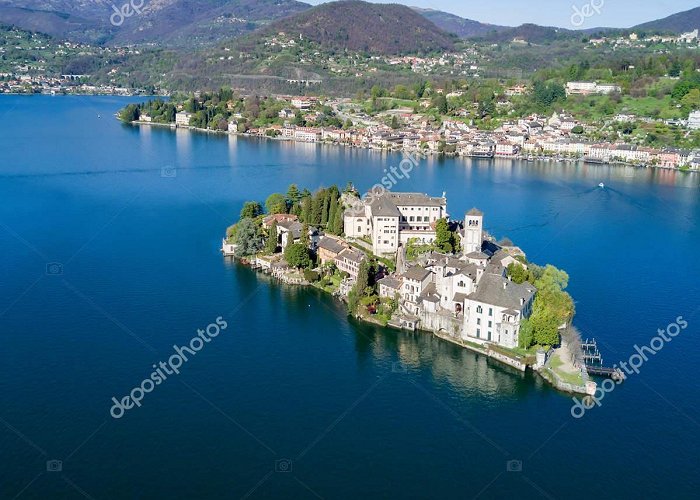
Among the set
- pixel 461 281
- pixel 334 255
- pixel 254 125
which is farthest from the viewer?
pixel 254 125

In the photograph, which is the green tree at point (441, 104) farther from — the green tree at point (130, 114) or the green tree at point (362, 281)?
the green tree at point (362, 281)

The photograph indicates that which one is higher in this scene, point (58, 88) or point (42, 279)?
point (58, 88)

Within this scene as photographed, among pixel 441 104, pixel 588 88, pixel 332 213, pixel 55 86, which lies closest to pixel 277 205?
pixel 332 213

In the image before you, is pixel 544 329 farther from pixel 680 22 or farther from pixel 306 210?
pixel 680 22

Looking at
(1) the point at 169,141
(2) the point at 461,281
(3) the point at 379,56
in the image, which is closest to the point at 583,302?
(2) the point at 461,281

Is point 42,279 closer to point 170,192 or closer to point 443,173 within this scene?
point 170,192

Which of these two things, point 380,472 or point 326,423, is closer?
point 380,472
